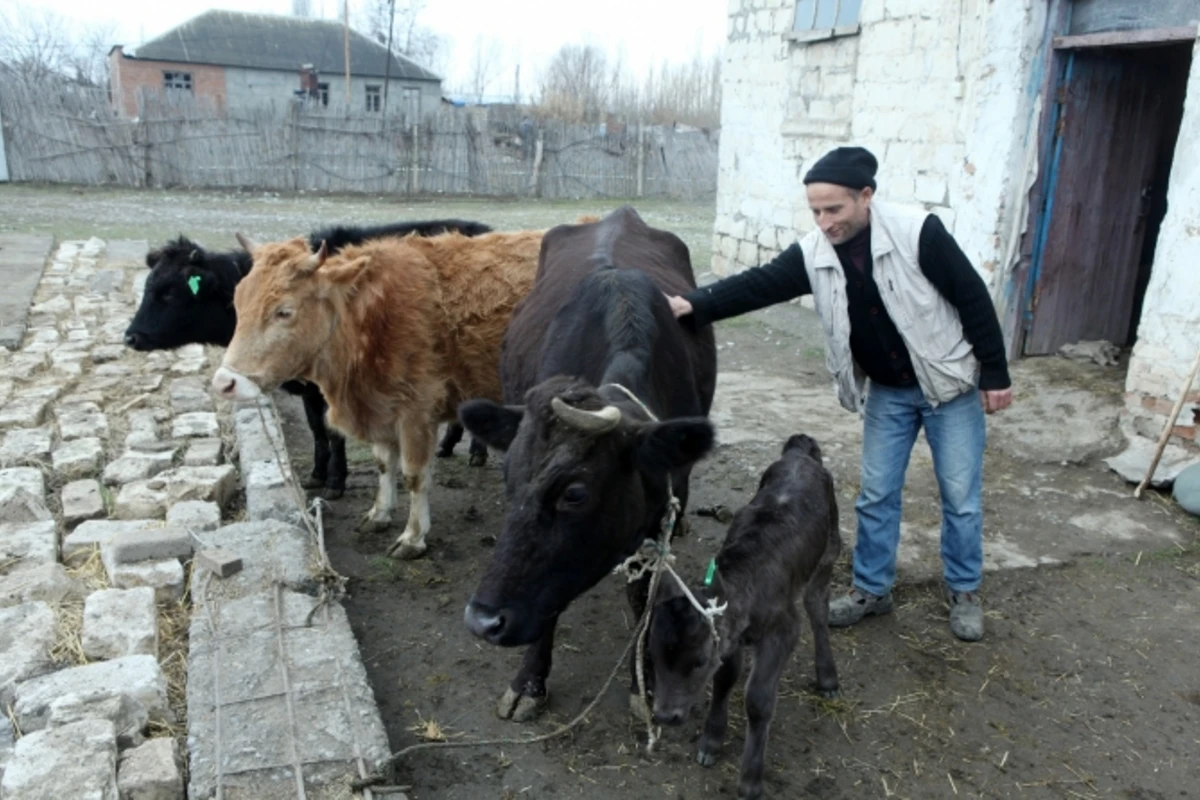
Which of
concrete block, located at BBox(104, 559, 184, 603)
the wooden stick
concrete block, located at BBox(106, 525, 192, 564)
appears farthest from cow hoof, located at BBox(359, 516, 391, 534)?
the wooden stick

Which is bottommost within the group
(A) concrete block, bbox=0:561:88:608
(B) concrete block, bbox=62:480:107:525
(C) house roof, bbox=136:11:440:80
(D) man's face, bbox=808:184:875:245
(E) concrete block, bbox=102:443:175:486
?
(A) concrete block, bbox=0:561:88:608

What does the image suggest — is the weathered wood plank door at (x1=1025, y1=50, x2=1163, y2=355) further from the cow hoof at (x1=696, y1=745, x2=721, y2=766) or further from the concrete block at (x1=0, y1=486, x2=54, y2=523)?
the concrete block at (x1=0, y1=486, x2=54, y2=523)

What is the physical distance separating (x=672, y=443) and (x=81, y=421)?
16.6 ft

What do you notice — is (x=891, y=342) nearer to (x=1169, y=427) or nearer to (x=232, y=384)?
(x=1169, y=427)

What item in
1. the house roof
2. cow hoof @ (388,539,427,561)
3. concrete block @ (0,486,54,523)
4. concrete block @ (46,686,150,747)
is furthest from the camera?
the house roof

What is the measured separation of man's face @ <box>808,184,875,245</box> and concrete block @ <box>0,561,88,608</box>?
3668 mm

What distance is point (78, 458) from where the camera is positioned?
18.7 feet

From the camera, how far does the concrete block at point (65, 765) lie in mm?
2783

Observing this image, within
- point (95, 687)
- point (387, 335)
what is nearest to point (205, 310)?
point (387, 335)

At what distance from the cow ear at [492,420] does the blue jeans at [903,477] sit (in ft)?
5.84

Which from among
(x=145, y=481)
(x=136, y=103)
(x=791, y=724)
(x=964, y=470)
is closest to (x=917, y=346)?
(x=964, y=470)

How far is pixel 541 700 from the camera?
3699 mm

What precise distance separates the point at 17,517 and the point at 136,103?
69.9 feet

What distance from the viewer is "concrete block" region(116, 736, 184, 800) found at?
9.58 feet
